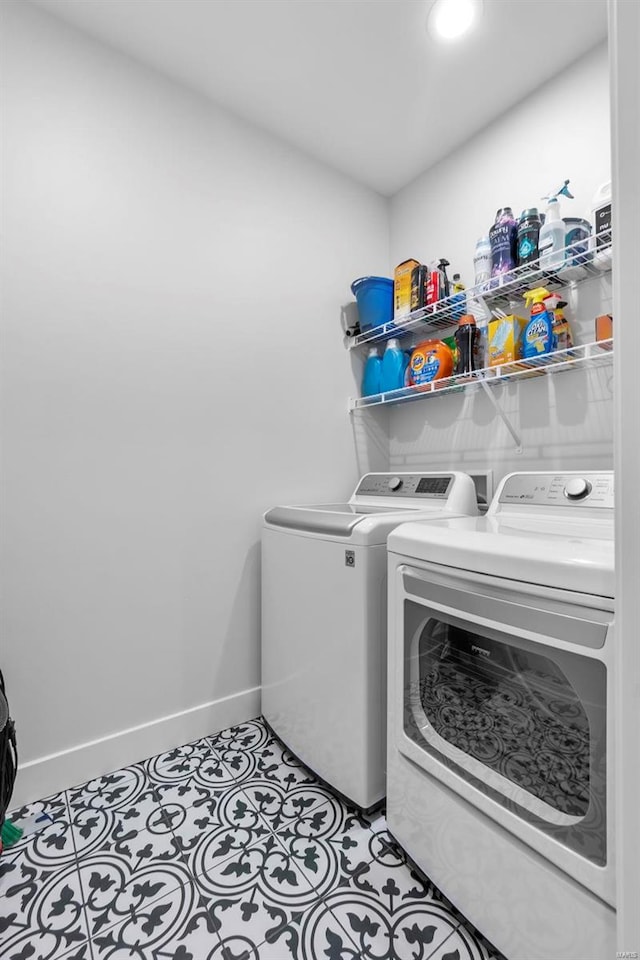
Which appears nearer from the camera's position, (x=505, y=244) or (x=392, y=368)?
(x=505, y=244)

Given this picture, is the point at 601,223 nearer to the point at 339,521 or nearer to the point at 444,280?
the point at 444,280

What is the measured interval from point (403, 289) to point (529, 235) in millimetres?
569

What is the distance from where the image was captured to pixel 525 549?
895 millimetres

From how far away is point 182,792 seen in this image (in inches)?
57.7

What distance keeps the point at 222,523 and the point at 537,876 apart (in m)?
1.40

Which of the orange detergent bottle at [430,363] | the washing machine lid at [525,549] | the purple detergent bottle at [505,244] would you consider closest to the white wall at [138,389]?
the orange detergent bottle at [430,363]

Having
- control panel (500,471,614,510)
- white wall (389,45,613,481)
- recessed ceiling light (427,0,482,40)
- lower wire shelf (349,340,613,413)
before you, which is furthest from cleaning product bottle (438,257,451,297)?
control panel (500,471,614,510)

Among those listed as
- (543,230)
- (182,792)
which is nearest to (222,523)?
(182,792)

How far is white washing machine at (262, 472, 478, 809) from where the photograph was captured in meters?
1.30

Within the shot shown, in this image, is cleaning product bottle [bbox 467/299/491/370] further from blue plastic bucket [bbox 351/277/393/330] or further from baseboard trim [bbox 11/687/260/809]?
baseboard trim [bbox 11/687/260/809]

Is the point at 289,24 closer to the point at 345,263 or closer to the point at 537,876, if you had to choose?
the point at 345,263

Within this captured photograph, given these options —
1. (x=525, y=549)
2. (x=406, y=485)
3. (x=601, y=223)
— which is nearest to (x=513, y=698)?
(x=525, y=549)

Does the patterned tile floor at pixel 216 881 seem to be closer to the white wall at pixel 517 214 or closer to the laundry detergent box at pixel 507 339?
the white wall at pixel 517 214

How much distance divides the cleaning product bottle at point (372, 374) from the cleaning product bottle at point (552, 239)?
32.9 inches
